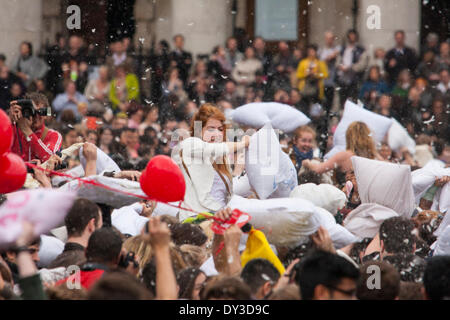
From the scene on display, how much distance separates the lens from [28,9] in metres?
13.0

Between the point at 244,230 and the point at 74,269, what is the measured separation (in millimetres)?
813

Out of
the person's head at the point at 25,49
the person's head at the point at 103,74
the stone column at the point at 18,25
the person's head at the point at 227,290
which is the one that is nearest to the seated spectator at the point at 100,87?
the person's head at the point at 103,74

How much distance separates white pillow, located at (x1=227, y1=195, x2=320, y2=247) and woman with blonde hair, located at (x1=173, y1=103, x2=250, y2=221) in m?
0.33

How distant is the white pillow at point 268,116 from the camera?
6406mm

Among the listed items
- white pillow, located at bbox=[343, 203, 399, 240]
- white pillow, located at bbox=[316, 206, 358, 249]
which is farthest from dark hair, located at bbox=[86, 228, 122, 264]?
white pillow, located at bbox=[343, 203, 399, 240]

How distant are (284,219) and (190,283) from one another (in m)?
0.87

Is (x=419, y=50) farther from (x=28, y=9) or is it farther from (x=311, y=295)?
(x=311, y=295)

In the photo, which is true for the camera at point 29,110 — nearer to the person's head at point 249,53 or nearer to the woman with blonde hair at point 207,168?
the woman with blonde hair at point 207,168

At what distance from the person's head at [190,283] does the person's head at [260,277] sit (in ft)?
0.57

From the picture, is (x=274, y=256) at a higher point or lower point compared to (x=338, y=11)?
lower

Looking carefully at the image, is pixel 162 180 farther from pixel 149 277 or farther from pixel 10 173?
pixel 10 173

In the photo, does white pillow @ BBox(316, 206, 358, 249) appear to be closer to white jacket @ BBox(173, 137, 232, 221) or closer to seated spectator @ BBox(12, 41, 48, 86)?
white jacket @ BBox(173, 137, 232, 221)
